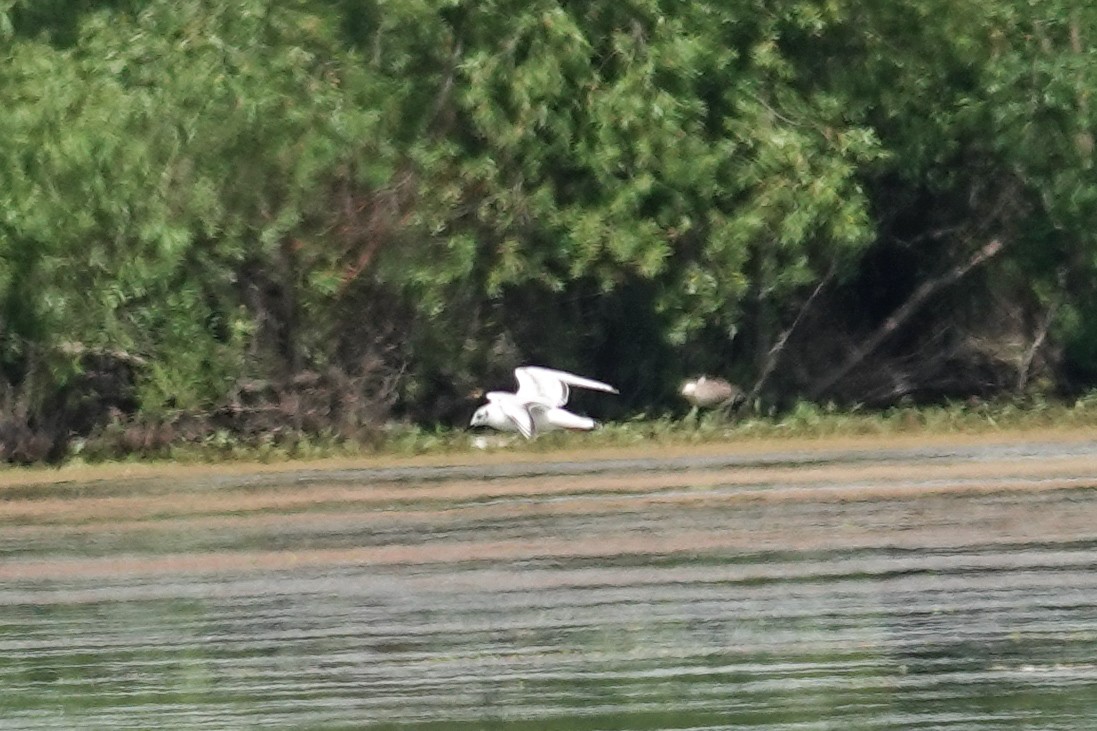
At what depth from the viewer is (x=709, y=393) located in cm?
2153

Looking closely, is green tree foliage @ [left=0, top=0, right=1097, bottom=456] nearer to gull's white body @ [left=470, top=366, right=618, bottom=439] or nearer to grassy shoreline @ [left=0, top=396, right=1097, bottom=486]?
grassy shoreline @ [left=0, top=396, right=1097, bottom=486]

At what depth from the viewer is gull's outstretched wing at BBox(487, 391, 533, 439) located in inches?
781

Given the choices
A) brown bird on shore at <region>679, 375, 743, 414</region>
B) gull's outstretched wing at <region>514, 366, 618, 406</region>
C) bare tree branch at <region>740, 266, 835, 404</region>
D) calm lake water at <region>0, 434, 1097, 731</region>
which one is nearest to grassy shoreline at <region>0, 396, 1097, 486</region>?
gull's outstretched wing at <region>514, 366, 618, 406</region>

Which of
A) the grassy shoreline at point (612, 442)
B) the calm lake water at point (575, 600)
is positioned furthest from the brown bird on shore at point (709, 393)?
the calm lake water at point (575, 600)

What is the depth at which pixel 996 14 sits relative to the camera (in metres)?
20.8

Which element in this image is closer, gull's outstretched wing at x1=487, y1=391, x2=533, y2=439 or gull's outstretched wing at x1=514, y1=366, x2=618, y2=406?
gull's outstretched wing at x1=487, y1=391, x2=533, y2=439

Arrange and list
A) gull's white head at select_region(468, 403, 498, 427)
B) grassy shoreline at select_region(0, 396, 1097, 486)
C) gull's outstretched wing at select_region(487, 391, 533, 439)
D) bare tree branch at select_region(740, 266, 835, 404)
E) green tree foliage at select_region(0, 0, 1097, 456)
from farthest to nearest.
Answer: bare tree branch at select_region(740, 266, 835, 404) → gull's white head at select_region(468, 403, 498, 427) → gull's outstretched wing at select_region(487, 391, 533, 439) → green tree foliage at select_region(0, 0, 1097, 456) → grassy shoreline at select_region(0, 396, 1097, 486)

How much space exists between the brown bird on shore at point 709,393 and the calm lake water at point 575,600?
138 inches

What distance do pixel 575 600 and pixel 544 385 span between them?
8.85 metres

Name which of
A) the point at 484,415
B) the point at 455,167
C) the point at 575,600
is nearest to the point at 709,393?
the point at 484,415

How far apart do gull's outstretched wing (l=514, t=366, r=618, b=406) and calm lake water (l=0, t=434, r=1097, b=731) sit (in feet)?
7.31

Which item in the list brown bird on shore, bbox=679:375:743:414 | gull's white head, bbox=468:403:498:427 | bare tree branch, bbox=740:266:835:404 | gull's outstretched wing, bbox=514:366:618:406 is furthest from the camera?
bare tree branch, bbox=740:266:835:404

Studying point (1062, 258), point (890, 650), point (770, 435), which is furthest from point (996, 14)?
point (890, 650)

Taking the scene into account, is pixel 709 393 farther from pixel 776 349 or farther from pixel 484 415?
pixel 484 415
